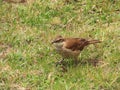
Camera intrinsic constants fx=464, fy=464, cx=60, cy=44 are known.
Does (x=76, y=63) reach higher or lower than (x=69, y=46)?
lower

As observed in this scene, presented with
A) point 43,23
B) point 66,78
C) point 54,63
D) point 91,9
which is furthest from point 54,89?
point 91,9

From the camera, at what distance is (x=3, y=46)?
7445 mm

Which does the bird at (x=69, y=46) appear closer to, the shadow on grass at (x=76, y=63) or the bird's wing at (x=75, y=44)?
the bird's wing at (x=75, y=44)

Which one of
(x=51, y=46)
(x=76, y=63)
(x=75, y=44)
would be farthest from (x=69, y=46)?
(x=51, y=46)

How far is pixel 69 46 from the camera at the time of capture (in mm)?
6660

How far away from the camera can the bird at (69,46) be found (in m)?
6.62

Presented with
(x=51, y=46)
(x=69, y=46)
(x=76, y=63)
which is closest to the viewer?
(x=69, y=46)

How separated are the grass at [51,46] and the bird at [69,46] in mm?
180

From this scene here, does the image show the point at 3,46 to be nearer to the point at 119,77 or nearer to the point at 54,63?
the point at 54,63

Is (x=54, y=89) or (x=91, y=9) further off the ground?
(x=91, y=9)

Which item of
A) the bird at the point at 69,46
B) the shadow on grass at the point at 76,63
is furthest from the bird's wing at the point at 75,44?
the shadow on grass at the point at 76,63

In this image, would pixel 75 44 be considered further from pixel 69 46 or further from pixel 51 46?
pixel 51 46

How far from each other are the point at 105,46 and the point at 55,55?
83 cm

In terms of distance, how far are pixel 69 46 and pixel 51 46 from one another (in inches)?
28.7
